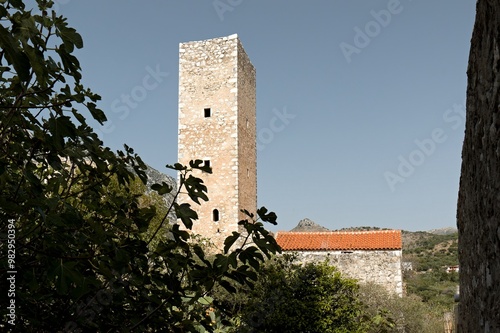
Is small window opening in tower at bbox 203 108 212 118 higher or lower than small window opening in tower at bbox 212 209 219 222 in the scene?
higher

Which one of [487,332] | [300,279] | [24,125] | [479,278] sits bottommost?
[300,279]

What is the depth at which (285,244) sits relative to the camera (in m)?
16.5

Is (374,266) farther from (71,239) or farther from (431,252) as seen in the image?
(431,252)

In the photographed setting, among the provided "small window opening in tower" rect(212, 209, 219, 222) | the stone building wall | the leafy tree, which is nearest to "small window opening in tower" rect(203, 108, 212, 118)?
"small window opening in tower" rect(212, 209, 219, 222)

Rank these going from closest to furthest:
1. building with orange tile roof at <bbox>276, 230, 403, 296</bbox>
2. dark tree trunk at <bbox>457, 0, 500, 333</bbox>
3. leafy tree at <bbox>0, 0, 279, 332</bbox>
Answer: dark tree trunk at <bbox>457, 0, 500, 333</bbox> < leafy tree at <bbox>0, 0, 279, 332</bbox> < building with orange tile roof at <bbox>276, 230, 403, 296</bbox>

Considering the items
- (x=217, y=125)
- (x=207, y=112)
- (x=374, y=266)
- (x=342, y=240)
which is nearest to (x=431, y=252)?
(x=342, y=240)

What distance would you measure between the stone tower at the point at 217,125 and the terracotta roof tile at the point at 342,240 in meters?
2.09

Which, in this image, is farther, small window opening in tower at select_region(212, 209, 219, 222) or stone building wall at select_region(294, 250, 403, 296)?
small window opening in tower at select_region(212, 209, 219, 222)

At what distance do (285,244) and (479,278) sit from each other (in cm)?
1503

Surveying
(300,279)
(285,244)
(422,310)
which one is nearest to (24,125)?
(300,279)

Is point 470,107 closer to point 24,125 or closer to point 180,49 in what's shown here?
point 24,125

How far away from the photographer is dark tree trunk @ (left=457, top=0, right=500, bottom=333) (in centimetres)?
129

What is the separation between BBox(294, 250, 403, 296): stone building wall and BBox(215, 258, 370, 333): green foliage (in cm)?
814

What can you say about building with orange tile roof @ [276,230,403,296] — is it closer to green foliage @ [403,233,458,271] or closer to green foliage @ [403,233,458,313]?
green foliage @ [403,233,458,313]
